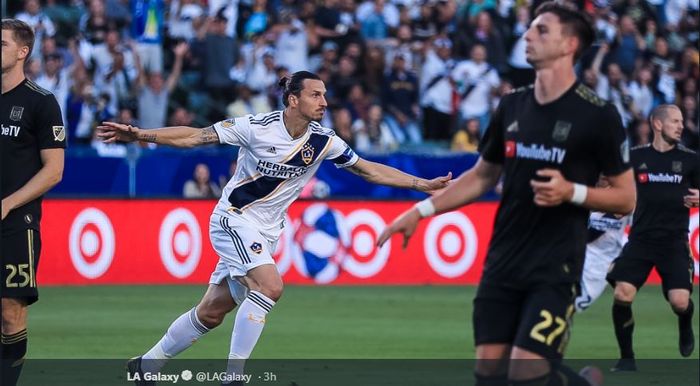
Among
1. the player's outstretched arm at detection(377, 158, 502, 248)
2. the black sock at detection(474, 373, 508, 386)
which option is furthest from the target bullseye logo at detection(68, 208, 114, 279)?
the black sock at detection(474, 373, 508, 386)

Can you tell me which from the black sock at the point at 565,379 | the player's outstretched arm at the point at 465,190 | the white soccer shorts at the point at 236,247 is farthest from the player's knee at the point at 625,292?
the black sock at the point at 565,379

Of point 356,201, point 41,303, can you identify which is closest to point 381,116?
point 356,201

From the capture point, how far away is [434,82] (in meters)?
25.5

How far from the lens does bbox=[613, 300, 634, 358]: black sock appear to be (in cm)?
1309

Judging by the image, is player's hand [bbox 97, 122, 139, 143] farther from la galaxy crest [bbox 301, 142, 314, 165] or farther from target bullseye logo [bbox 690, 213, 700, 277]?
target bullseye logo [bbox 690, 213, 700, 277]

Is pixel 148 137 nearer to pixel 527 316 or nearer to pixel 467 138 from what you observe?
pixel 527 316

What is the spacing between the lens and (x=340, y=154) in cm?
1107

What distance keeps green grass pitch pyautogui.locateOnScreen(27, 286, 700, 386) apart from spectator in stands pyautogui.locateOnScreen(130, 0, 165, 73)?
4.96 m

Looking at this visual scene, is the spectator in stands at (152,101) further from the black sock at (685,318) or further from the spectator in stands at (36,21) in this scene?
the black sock at (685,318)

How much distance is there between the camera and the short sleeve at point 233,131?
421 inches

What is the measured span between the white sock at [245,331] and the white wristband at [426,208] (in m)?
3.10

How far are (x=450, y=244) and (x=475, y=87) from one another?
456 centimetres

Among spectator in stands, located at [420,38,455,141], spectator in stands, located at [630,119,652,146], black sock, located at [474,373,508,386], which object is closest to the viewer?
black sock, located at [474,373,508,386]

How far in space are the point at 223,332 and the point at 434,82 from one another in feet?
35.8
